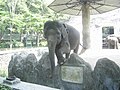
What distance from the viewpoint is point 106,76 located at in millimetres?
2736

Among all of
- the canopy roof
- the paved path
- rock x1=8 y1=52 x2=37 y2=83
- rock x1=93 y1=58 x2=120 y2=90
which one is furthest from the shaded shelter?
rock x1=93 y1=58 x2=120 y2=90

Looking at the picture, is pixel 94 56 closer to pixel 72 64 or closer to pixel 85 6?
pixel 85 6

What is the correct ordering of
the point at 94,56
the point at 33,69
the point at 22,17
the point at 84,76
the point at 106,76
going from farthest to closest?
the point at 22,17 → the point at 94,56 → the point at 33,69 → the point at 84,76 → the point at 106,76

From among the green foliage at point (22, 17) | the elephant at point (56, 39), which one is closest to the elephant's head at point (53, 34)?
the elephant at point (56, 39)

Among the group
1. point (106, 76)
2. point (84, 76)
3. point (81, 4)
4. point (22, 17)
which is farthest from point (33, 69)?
point (22, 17)

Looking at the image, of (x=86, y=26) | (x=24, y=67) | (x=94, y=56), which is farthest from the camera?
(x=86, y=26)

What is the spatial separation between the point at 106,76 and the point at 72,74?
0.59 metres

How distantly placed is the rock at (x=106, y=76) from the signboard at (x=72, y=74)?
227 mm

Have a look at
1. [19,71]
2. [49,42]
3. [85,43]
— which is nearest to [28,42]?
[85,43]

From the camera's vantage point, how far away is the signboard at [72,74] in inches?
119

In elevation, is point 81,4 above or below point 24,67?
above

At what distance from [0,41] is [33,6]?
281 centimetres

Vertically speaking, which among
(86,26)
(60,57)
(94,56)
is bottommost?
(94,56)

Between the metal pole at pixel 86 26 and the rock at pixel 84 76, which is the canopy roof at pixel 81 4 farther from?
the rock at pixel 84 76
